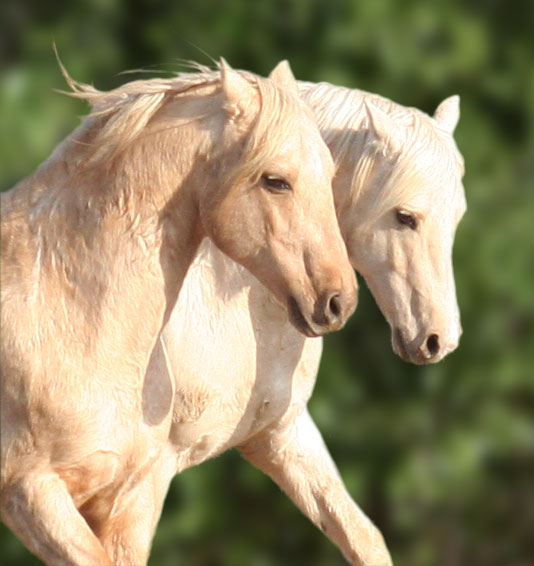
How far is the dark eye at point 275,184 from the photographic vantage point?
2.25 m

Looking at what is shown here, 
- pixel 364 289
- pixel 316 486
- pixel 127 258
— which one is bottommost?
pixel 364 289

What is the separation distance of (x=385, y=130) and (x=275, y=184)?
39 cm

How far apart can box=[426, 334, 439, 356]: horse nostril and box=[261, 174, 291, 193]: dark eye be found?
0.42 metres

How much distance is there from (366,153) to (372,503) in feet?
14.1

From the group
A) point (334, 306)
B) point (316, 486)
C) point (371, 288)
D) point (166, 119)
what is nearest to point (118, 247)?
point (166, 119)

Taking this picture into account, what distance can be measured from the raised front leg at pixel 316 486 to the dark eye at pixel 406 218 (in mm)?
470

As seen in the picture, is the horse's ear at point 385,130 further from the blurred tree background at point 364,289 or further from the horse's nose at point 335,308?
the blurred tree background at point 364,289

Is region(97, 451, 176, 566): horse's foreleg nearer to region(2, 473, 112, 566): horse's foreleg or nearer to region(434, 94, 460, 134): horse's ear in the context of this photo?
region(2, 473, 112, 566): horse's foreleg

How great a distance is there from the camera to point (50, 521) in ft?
7.48

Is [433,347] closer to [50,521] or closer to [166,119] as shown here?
[166,119]

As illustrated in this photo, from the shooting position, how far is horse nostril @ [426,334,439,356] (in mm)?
2514

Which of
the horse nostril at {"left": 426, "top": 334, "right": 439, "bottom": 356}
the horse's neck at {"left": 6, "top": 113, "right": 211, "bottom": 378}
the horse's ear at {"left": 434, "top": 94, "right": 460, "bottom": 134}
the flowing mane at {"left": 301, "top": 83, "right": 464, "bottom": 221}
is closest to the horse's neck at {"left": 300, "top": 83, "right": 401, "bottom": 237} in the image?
the flowing mane at {"left": 301, "top": 83, "right": 464, "bottom": 221}

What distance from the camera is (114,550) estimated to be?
252cm

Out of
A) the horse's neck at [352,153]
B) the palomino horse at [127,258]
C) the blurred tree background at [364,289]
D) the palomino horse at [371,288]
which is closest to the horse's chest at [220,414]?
the palomino horse at [371,288]
